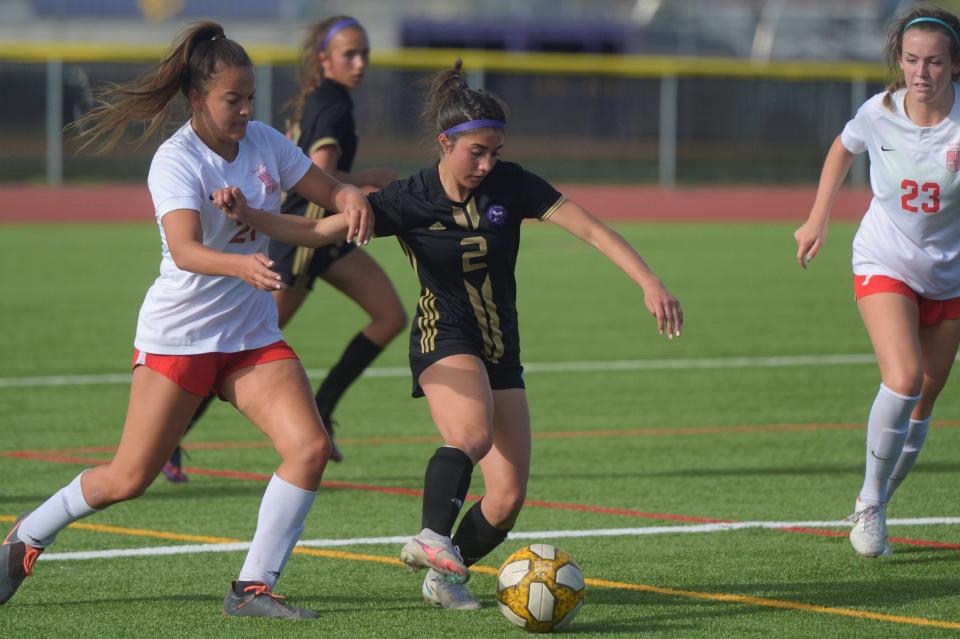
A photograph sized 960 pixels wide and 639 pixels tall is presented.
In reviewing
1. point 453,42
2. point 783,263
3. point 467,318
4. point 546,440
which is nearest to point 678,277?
point 783,263

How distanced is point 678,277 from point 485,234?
12823mm

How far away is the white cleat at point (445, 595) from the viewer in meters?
5.05

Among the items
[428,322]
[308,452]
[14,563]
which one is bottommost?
[14,563]

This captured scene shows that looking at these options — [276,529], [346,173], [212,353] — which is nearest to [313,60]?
[346,173]

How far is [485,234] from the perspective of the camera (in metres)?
5.13

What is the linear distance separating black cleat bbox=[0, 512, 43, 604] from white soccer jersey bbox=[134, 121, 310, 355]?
81 centimetres

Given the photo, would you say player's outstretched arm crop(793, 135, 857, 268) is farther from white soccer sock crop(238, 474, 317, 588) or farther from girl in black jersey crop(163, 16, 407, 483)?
girl in black jersey crop(163, 16, 407, 483)

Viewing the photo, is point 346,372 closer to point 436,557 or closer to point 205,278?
point 205,278

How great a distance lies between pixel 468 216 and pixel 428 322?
1.33 ft

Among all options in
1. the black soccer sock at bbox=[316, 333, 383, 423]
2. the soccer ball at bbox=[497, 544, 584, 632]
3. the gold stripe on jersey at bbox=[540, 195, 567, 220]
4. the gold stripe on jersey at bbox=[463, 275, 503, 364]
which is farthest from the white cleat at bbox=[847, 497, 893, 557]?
the black soccer sock at bbox=[316, 333, 383, 423]

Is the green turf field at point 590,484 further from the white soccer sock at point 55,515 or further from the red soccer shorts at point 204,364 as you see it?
the red soccer shorts at point 204,364

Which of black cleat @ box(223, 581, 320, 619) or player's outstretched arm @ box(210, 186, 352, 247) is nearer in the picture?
player's outstretched arm @ box(210, 186, 352, 247)

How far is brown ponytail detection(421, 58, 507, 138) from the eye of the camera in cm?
500

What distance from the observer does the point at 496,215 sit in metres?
5.14
